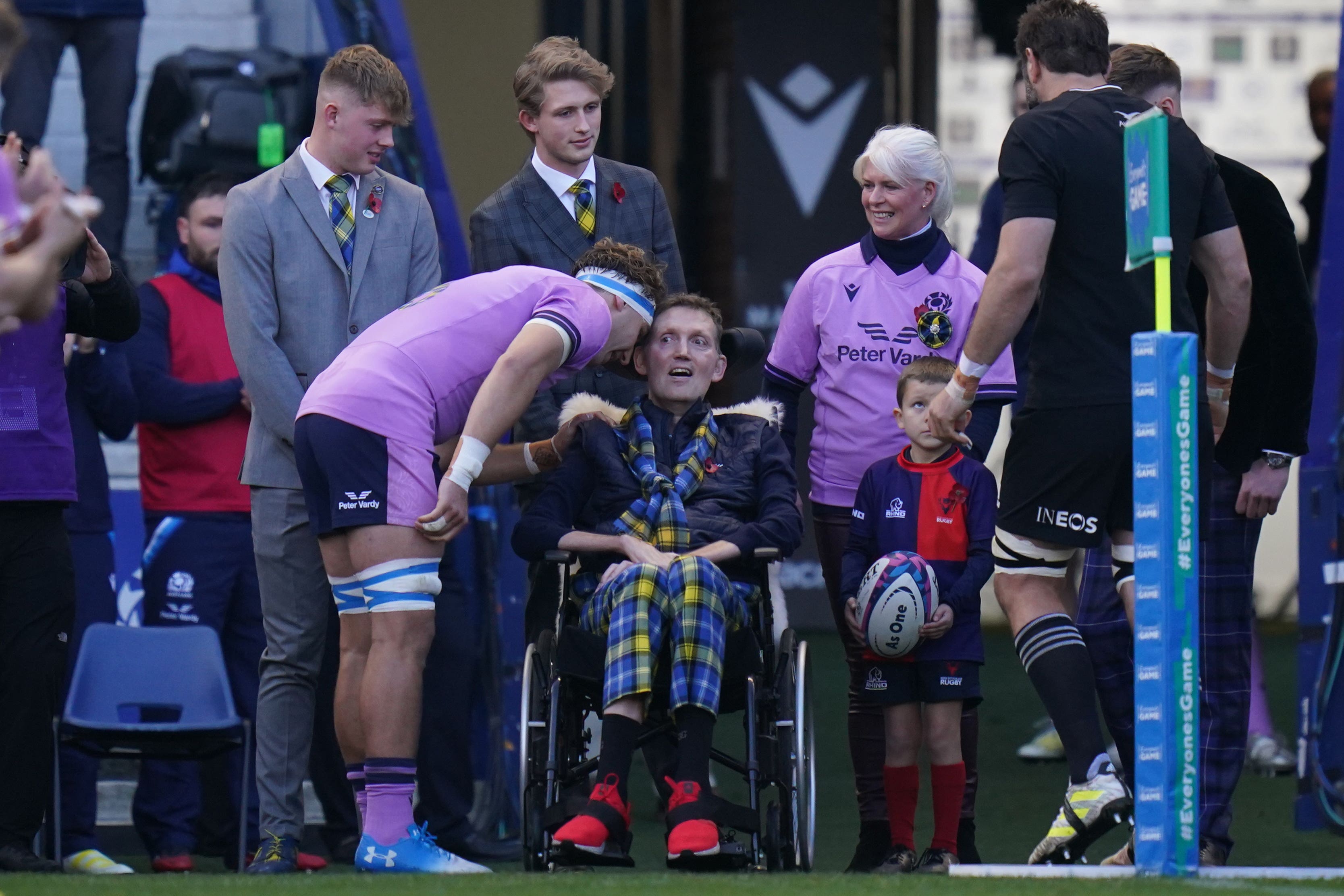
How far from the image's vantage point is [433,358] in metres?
4.37

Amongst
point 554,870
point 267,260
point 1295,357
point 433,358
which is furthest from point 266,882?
point 1295,357

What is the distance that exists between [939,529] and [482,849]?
5.70ft

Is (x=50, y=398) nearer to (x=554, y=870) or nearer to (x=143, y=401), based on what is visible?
(x=143, y=401)

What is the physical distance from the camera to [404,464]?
430 cm

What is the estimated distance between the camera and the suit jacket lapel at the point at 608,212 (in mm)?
5129

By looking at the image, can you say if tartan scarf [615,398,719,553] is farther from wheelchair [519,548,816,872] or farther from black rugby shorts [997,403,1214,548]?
black rugby shorts [997,403,1214,548]

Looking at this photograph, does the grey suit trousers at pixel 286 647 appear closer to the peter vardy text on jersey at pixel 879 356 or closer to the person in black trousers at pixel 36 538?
the person in black trousers at pixel 36 538

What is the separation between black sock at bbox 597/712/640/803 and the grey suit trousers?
0.79m

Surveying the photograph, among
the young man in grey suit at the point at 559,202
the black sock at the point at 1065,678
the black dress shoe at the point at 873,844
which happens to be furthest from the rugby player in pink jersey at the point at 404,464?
the black sock at the point at 1065,678

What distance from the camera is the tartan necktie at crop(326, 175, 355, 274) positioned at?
4746 mm

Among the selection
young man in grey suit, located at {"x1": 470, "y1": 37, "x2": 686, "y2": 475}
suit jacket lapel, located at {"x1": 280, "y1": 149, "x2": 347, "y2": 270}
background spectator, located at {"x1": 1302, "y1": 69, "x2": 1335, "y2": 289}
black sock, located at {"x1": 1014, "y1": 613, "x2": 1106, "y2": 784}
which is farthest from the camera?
background spectator, located at {"x1": 1302, "y1": 69, "x2": 1335, "y2": 289}

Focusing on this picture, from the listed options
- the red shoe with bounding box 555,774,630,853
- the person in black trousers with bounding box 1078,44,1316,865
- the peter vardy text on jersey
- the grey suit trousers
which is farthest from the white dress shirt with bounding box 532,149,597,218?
the red shoe with bounding box 555,774,630,853

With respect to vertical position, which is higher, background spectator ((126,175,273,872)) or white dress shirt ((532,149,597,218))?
white dress shirt ((532,149,597,218))

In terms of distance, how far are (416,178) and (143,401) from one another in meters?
1.09
